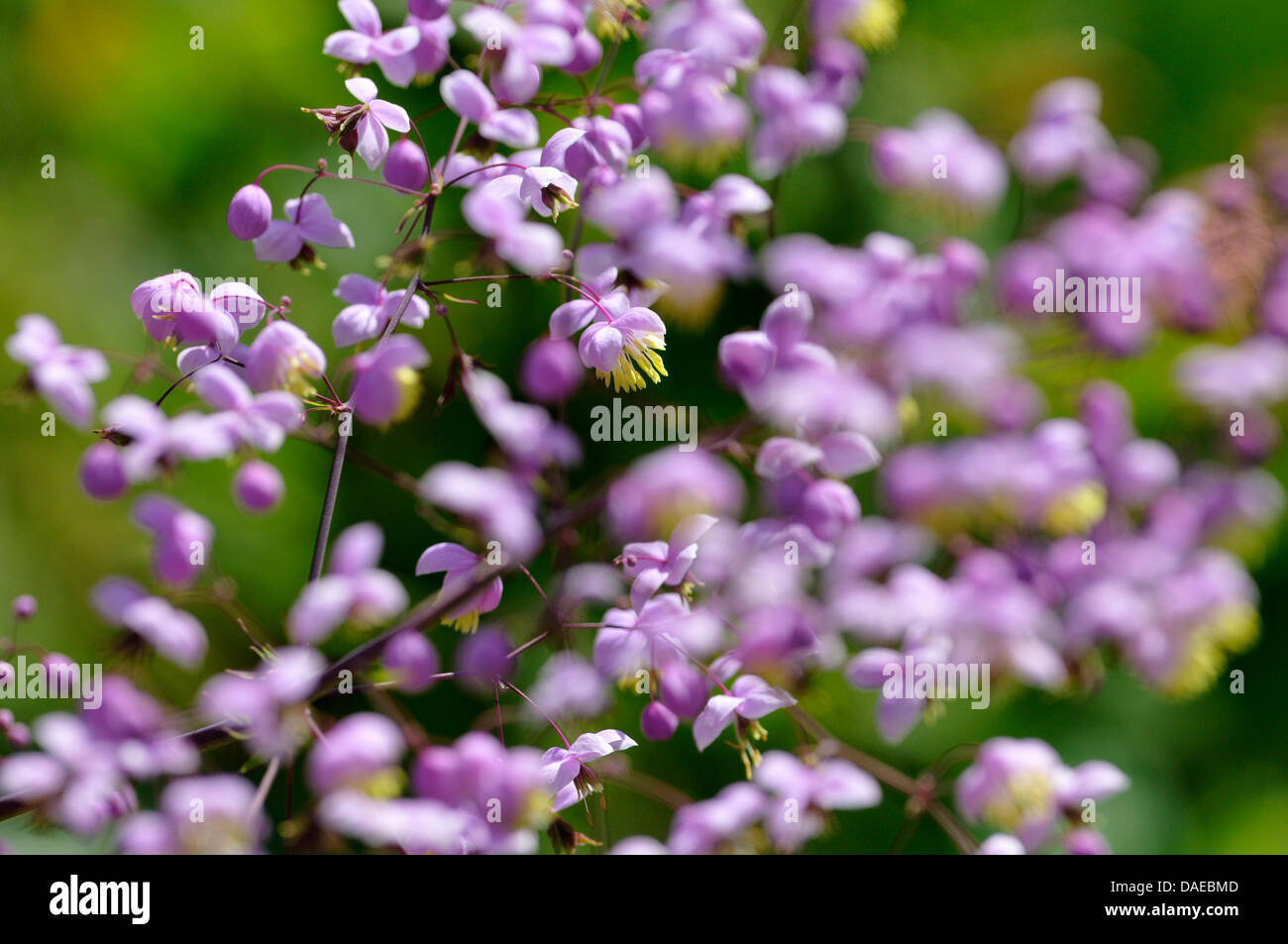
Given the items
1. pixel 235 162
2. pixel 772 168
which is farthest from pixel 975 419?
pixel 235 162

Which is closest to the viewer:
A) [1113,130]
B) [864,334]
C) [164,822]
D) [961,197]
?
[164,822]

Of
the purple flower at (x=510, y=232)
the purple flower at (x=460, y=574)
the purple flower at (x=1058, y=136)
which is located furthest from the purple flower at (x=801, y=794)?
the purple flower at (x=1058, y=136)

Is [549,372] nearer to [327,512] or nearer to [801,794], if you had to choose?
[327,512]

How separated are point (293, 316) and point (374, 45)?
70 centimetres

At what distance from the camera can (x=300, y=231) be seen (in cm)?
54

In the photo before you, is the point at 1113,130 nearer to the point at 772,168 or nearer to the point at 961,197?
the point at 961,197

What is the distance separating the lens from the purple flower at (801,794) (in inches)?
21.0

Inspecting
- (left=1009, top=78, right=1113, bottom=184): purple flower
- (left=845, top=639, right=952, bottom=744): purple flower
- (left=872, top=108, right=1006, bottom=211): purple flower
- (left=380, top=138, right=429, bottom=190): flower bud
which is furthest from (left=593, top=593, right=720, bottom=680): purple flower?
(left=1009, top=78, right=1113, bottom=184): purple flower

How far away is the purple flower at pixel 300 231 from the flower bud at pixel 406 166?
0.04 meters

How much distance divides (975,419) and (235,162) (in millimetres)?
897

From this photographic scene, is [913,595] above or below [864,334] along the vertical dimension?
below

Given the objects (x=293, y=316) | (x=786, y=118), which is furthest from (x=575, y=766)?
(x=293, y=316)

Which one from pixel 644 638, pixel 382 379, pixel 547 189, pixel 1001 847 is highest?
pixel 547 189

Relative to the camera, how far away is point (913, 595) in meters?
0.65
